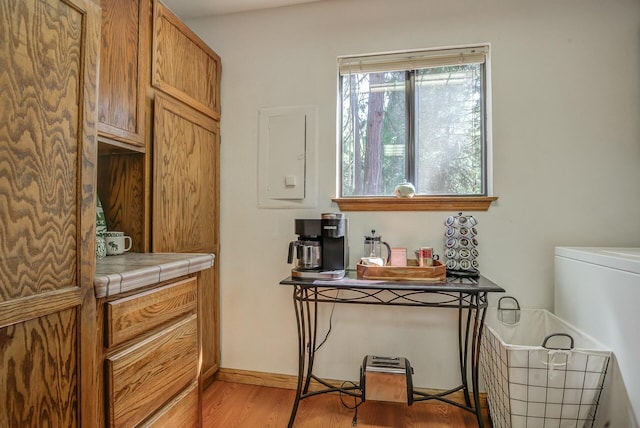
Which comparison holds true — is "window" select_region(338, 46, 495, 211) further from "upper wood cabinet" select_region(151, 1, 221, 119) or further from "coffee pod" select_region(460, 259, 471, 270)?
"upper wood cabinet" select_region(151, 1, 221, 119)

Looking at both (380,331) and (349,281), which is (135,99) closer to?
(349,281)

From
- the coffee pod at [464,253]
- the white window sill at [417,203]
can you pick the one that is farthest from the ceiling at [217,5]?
the coffee pod at [464,253]

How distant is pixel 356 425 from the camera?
67.9 inches

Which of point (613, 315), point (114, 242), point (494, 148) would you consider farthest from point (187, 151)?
point (613, 315)

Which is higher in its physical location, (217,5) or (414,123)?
(217,5)

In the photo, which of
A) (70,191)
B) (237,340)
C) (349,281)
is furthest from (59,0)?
(237,340)

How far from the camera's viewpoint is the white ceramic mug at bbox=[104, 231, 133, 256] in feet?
4.81

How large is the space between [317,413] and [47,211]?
164 cm

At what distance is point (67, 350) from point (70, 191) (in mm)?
425

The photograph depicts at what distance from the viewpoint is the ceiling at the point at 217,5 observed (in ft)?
7.02

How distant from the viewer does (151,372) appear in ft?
3.73

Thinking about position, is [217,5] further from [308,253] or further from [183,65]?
[308,253]

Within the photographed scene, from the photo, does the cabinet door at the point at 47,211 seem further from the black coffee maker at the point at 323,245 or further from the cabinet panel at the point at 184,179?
the black coffee maker at the point at 323,245

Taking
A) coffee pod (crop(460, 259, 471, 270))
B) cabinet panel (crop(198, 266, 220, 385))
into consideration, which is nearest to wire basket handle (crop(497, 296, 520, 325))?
coffee pod (crop(460, 259, 471, 270))
